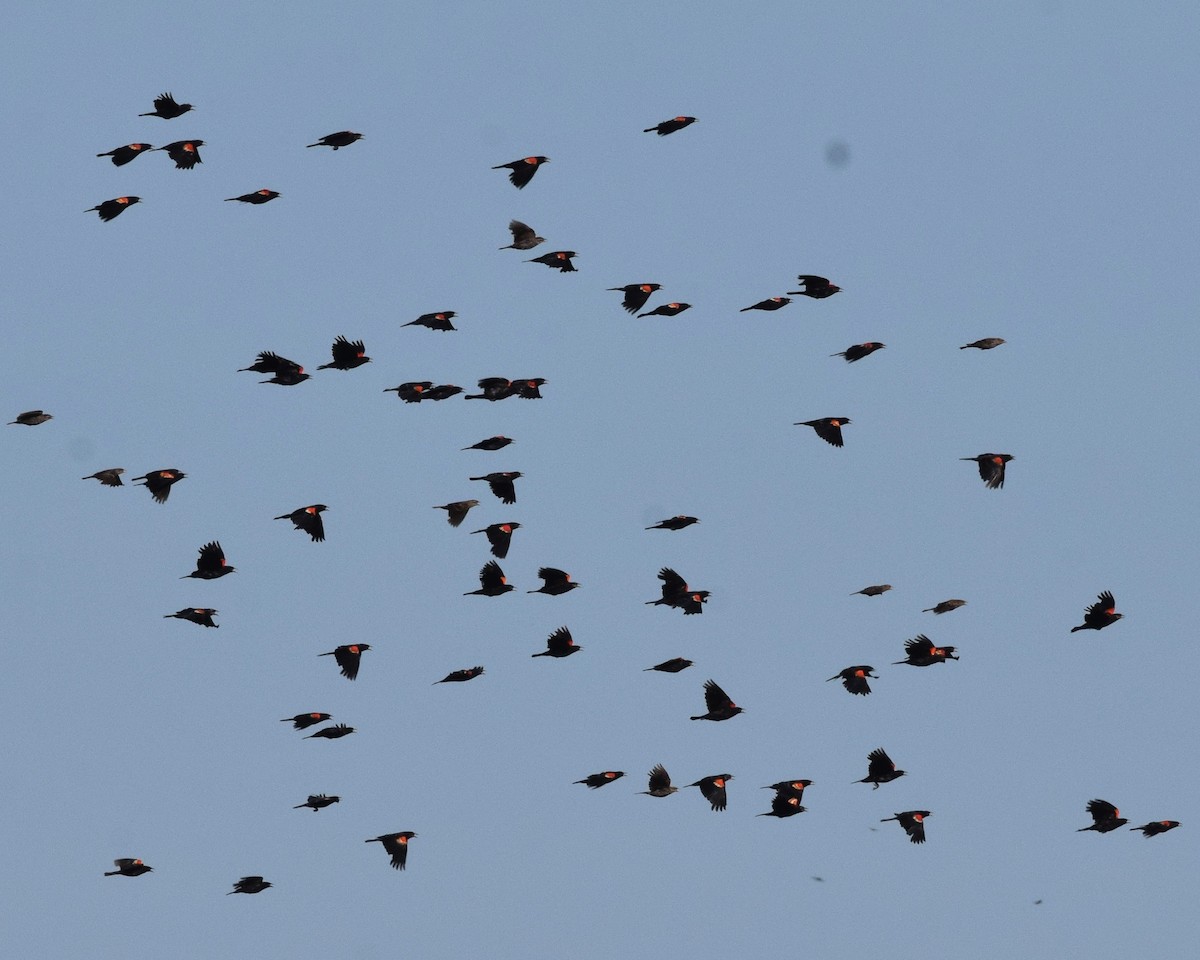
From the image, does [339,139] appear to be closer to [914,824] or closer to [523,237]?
[523,237]

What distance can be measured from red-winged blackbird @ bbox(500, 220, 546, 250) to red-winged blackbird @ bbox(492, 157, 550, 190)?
3.95 ft

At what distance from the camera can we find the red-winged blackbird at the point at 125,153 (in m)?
66.9

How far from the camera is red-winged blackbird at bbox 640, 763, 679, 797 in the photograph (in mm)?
70875

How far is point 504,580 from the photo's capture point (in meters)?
69.8

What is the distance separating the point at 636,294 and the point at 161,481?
1333 centimetres

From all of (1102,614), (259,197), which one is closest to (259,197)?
(259,197)

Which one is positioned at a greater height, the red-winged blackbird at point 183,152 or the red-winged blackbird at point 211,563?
the red-winged blackbird at point 183,152

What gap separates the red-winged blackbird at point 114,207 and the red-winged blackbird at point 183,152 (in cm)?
158

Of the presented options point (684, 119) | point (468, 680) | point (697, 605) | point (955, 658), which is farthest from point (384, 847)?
point (684, 119)

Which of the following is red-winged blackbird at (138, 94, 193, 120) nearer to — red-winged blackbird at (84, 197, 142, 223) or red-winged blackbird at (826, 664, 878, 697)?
red-winged blackbird at (84, 197, 142, 223)

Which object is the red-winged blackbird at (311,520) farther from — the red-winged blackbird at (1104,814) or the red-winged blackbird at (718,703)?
the red-winged blackbird at (1104,814)

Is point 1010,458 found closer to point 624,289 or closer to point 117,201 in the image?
point 624,289

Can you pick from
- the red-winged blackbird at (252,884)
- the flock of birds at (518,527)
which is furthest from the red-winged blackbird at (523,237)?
the red-winged blackbird at (252,884)

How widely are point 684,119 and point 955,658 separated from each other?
1591 cm
